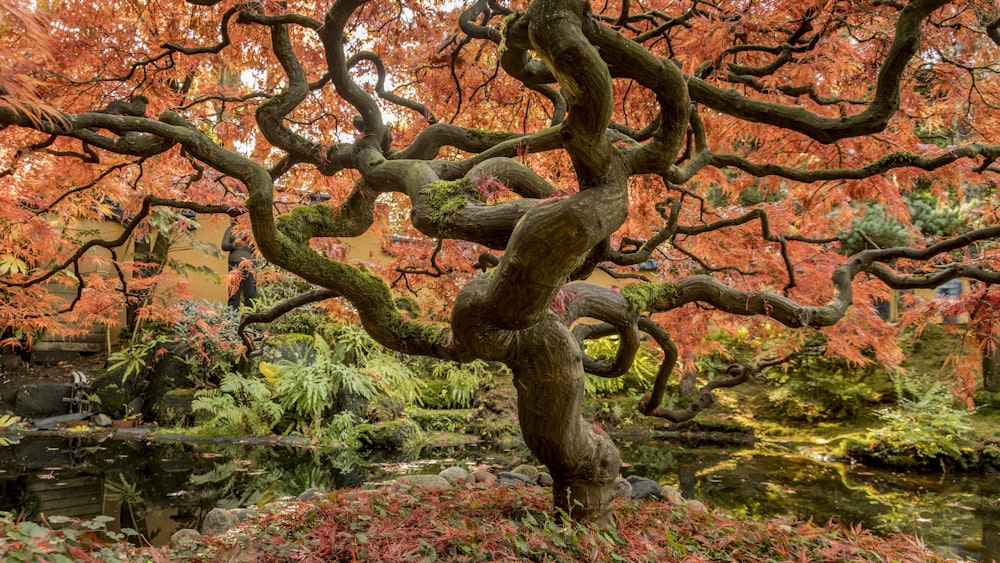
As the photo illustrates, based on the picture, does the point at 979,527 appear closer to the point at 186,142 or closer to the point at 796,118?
the point at 796,118

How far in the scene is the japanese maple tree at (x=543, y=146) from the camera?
226cm

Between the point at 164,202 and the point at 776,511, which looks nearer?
the point at 164,202

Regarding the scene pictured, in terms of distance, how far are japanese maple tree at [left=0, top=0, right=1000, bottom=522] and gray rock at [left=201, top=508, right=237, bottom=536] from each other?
50.7 inches

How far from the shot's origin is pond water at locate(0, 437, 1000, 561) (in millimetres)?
4648

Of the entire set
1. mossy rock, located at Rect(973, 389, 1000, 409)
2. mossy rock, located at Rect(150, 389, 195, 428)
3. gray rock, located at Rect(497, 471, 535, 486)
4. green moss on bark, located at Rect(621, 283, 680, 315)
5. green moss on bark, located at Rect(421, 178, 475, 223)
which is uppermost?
green moss on bark, located at Rect(421, 178, 475, 223)

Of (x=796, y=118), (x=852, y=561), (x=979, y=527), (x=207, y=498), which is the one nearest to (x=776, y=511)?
(x=979, y=527)

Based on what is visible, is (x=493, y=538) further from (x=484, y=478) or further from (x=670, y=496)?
(x=670, y=496)

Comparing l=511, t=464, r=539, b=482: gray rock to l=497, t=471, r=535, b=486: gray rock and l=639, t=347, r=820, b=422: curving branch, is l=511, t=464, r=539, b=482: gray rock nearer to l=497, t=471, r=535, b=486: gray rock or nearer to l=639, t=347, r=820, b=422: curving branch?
l=497, t=471, r=535, b=486: gray rock

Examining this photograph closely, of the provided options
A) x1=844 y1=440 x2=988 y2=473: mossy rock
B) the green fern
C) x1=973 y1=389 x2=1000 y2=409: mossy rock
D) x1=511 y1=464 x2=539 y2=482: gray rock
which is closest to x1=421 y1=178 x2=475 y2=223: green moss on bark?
x1=511 y1=464 x2=539 y2=482: gray rock

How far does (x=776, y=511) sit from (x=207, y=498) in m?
4.92

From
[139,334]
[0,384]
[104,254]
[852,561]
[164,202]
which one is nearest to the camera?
[852,561]

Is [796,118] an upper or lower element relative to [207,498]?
upper

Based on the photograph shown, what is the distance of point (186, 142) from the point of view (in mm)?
2916

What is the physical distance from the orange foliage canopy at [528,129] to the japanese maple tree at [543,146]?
2 centimetres
